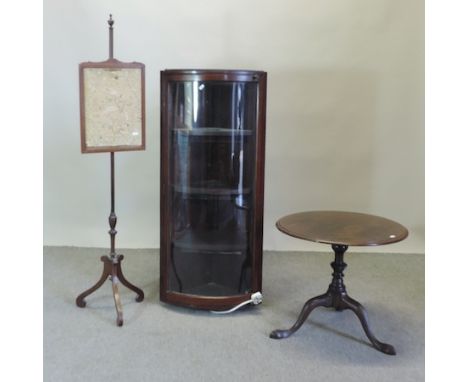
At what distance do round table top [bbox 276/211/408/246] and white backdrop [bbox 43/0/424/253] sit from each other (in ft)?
Result: 3.63

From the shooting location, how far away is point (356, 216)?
2.67 metres

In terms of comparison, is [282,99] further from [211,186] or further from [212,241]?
[212,241]

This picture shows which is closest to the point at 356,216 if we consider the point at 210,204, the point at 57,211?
the point at 210,204

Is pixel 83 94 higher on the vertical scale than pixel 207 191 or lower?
higher

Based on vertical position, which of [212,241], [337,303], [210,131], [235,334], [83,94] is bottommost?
[235,334]

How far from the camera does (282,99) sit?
3.67m

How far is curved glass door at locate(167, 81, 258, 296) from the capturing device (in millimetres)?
2676

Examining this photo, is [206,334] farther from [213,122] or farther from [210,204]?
[213,122]

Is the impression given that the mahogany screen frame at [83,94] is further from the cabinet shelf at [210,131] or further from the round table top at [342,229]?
the round table top at [342,229]

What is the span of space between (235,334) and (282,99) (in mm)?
1829

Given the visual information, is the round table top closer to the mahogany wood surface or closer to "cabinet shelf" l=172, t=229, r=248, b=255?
the mahogany wood surface

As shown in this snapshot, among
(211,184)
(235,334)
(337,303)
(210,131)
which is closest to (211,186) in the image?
(211,184)

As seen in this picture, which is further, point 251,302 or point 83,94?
point 251,302

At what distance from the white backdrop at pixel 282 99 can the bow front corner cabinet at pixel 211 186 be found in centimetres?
102
